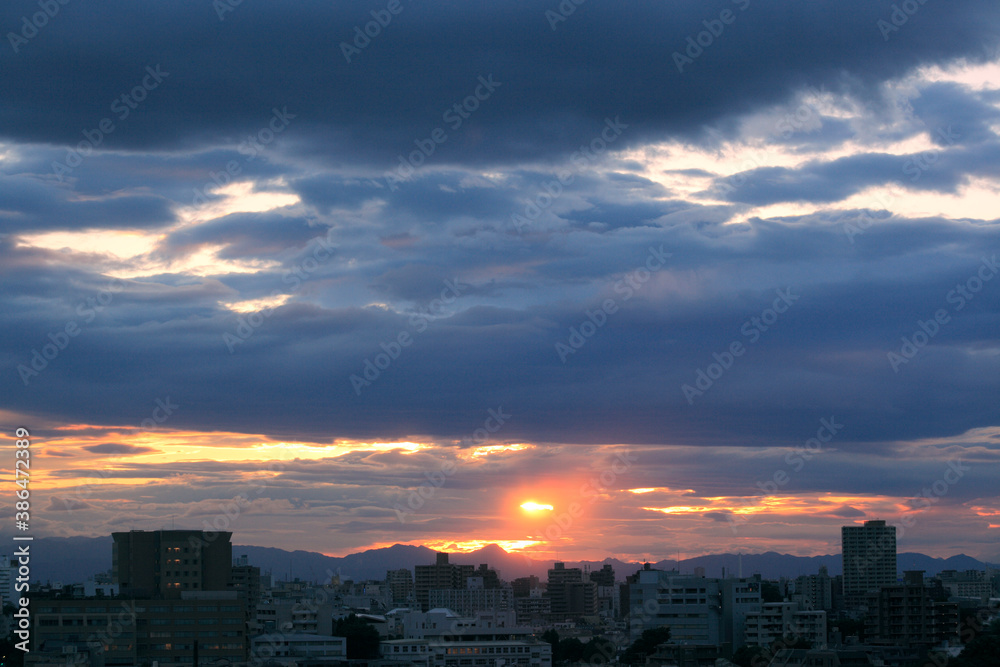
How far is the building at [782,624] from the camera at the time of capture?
524 ft

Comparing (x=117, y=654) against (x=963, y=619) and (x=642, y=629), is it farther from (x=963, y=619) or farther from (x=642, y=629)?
(x=963, y=619)

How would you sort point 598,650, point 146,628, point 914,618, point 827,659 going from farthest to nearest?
point 598,650 → point 914,618 → point 146,628 → point 827,659

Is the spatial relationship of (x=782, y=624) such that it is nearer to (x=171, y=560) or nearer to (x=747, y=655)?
(x=747, y=655)

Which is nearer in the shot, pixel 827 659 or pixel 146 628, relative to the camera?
pixel 827 659

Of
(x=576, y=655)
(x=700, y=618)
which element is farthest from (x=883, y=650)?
(x=576, y=655)

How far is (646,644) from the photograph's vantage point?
539 ft

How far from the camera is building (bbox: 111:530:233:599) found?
184 meters

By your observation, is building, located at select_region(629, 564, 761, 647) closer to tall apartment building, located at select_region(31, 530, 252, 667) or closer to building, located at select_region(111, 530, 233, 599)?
tall apartment building, located at select_region(31, 530, 252, 667)

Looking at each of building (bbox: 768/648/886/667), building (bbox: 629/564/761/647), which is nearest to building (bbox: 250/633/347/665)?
building (bbox: 629/564/761/647)

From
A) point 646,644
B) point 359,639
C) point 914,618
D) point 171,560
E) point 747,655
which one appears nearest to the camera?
point 747,655

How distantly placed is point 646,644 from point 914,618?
37.6 meters

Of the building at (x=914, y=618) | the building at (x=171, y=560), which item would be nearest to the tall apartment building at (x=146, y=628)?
the building at (x=171, y=560)

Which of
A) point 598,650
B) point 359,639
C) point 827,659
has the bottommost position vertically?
point 598,650

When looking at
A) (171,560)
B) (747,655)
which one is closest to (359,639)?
(171,560)
